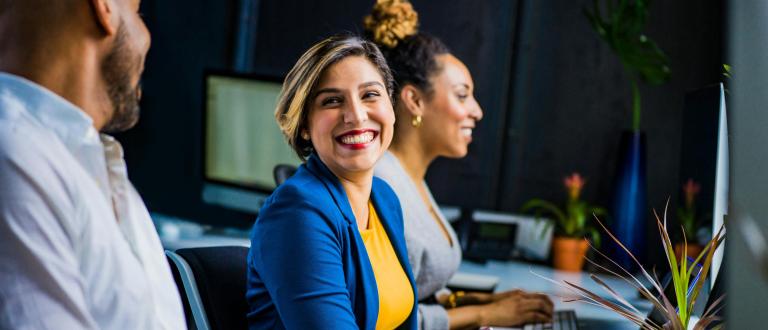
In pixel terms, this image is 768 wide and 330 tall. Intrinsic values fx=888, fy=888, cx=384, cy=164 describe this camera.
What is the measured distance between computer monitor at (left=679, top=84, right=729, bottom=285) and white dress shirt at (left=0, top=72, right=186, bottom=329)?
102cm

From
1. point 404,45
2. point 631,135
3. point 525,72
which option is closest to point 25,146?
point 404,45

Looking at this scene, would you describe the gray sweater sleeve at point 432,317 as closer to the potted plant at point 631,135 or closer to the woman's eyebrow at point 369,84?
the woman's eyebrow at point 369,84

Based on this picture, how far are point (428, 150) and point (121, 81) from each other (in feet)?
4.31

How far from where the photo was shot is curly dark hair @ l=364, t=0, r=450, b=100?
6.16 ft

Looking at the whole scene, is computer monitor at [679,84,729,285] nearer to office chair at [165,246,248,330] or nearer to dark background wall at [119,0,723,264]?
office chair at [165,246,248,330]

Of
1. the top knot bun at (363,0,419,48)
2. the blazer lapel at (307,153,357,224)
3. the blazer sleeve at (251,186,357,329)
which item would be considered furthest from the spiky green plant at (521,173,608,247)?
the blazer sleeve at (251,186,357,329)

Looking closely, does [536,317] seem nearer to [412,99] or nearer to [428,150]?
[428,150]

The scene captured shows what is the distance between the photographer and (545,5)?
2953 millimetres

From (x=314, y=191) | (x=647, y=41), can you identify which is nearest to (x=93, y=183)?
(x=314, y=191)

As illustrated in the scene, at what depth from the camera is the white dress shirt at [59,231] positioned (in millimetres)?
678

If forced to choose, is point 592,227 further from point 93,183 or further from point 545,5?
point 93,183

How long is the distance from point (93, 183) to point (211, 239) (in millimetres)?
1953

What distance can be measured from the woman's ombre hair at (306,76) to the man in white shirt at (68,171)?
530 millimetres

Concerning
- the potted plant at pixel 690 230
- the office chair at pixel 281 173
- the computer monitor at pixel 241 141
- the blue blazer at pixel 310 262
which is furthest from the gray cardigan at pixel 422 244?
the computer monitor at pixel 241 141
